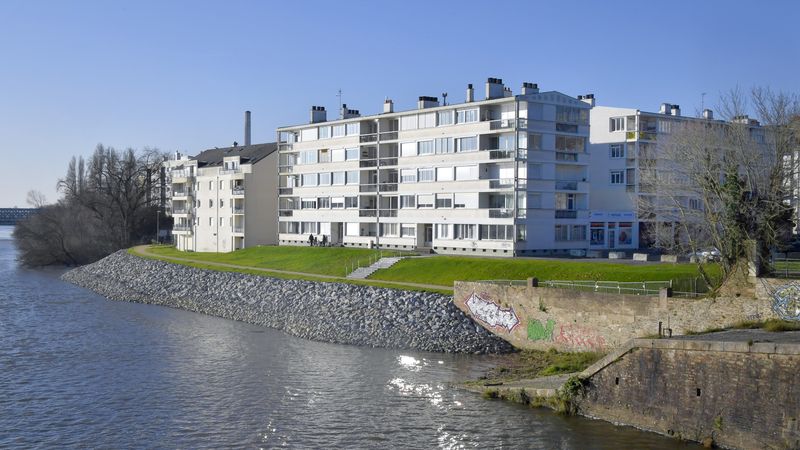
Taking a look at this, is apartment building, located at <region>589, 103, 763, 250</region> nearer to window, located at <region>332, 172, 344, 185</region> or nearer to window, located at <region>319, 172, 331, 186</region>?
window, located at <region>332, 172, 344, 185</region>

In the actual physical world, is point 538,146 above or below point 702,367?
above

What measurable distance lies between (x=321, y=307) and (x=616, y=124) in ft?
138

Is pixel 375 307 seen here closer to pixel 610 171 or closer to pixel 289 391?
pixel 289 391

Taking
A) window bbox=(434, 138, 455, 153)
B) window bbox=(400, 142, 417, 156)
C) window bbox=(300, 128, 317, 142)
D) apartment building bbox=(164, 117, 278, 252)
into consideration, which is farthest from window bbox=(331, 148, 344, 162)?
window bbox=(434, 138, 455, 153)

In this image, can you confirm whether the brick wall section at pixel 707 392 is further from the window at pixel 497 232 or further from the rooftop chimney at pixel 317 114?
the rooftop chimney at pixel 317 114

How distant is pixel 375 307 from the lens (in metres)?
53.6

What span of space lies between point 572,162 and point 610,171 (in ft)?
46.5

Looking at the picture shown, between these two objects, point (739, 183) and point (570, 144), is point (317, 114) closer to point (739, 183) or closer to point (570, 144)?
point (570, 144)

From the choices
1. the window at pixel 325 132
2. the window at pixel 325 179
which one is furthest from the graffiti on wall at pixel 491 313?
the window at pixel 325 132

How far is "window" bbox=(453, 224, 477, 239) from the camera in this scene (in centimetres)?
7212

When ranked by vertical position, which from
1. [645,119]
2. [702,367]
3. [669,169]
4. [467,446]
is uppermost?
[645,119]

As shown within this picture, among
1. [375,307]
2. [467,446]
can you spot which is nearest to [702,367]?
[467,446]

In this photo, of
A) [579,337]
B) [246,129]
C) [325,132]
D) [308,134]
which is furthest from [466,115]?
[246,129]

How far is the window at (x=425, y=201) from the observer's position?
76562 mm
